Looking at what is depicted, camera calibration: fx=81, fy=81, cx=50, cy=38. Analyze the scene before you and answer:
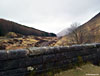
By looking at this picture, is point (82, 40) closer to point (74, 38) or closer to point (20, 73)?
point (74, 38)

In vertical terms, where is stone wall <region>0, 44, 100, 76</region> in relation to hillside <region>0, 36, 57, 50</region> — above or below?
below

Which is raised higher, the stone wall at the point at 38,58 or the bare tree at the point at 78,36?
the bare tree at the point at 78,36

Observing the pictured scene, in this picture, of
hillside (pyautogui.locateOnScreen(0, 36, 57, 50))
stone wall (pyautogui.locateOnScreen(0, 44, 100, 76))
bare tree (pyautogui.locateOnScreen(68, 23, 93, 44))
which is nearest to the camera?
stone wall (pyautogui.locateOnScreen(0, 44, 100, 76))

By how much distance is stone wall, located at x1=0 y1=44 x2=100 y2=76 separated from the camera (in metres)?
2.72

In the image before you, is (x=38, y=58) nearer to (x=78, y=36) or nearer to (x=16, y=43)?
(x=16, y=43)

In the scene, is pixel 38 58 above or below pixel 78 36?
below

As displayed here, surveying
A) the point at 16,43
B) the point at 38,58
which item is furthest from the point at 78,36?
the point at 38,58

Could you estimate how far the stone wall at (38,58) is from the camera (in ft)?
8.93

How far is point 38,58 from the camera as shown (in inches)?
128

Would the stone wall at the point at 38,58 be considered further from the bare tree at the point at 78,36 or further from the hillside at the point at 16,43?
the bare tree at the point at 78,36

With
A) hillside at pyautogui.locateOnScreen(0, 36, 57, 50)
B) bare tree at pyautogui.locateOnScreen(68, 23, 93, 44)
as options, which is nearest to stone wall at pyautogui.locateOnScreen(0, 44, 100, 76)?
hillside at pyautogui.locateOnScreen(0, 36, 57, 50)

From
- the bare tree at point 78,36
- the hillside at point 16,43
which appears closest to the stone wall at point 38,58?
the hillside at point 16,43

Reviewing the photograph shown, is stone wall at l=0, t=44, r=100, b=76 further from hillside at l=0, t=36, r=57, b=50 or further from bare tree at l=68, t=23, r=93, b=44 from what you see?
bare tree at l=68, t=23, r=93, b=44

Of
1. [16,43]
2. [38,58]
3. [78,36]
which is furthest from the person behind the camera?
[78,36]
